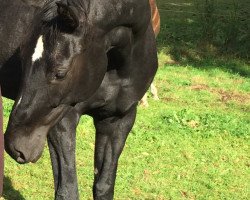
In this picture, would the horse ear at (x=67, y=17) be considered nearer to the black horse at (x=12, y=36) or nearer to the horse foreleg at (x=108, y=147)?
the black horse at (x=12, y=36)

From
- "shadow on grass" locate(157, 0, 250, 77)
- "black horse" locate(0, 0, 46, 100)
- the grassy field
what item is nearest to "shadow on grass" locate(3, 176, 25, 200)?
the grassy field

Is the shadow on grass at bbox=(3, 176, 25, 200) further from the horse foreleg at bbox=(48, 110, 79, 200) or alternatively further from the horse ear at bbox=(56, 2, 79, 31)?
the horse ear at bbox=(56, 2, 79, 31)

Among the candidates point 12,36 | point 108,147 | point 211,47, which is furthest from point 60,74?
point 211,47

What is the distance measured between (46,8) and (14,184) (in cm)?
264

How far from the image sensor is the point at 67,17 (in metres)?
2.41

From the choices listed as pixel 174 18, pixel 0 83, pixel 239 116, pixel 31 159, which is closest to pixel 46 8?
pixel 31 159

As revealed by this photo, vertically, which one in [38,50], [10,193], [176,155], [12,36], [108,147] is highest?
[38,50]

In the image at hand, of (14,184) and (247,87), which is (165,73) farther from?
(14,184)

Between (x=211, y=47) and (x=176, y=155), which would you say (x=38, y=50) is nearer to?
(x=176, y=155)

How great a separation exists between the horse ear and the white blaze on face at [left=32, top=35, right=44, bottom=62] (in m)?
0.13

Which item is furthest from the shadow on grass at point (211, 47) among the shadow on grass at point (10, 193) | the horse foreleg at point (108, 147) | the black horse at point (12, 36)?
the black horse at point (12, 36)

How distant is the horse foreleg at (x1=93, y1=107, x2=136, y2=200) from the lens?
11.5ft

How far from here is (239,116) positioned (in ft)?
23.6

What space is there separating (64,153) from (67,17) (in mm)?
1062
